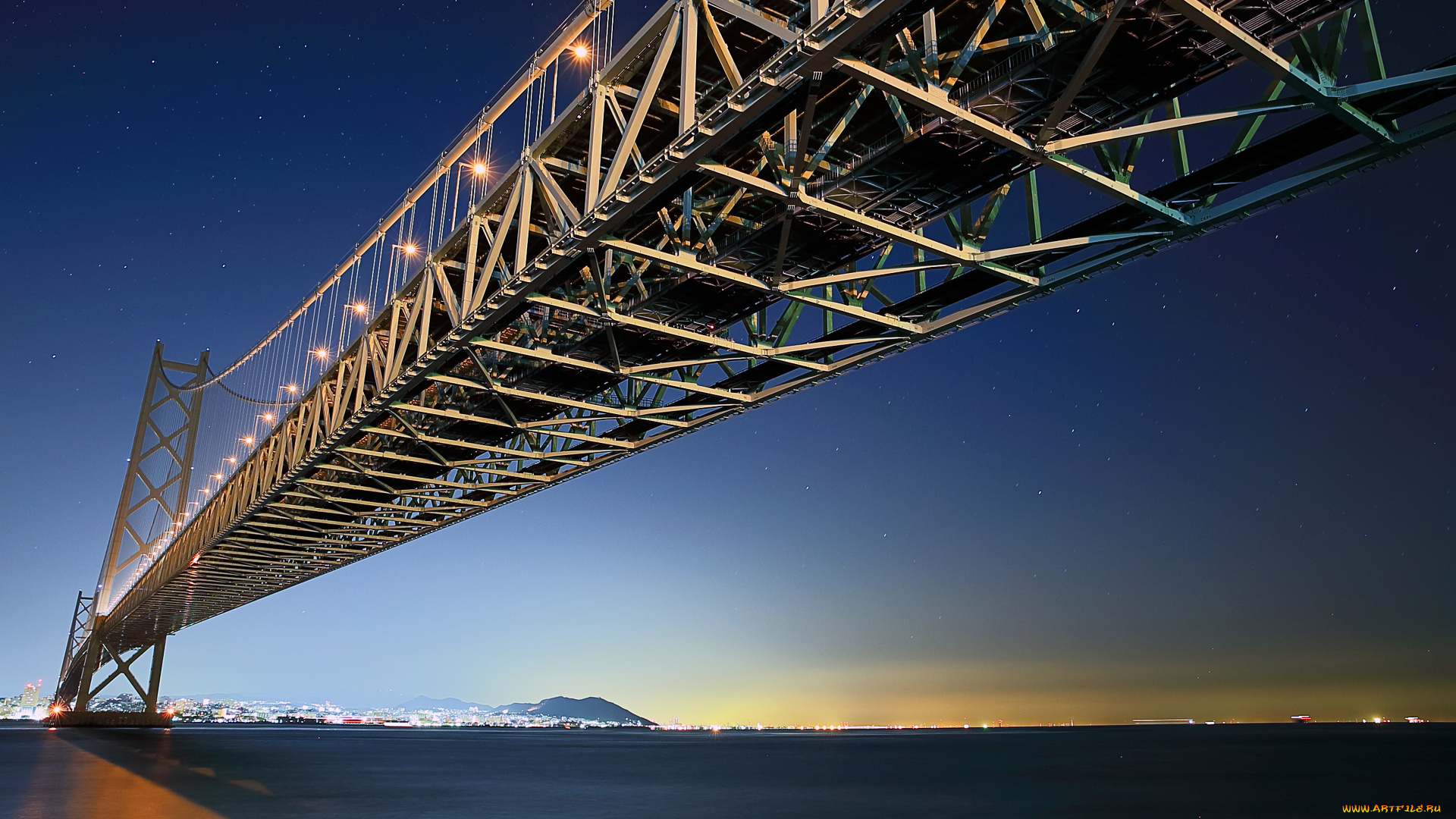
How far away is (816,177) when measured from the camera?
13.7 meters

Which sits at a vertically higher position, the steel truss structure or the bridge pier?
the steel truss structure

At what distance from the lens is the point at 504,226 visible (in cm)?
1529

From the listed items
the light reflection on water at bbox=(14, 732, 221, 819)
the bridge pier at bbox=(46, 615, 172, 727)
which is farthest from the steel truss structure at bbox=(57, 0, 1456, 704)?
the bridge pier at bbox=(46, 615, 172, 727)

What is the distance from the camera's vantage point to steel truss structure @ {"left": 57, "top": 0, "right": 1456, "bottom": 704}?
993 centimetres

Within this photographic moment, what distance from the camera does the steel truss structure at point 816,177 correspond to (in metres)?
9.93

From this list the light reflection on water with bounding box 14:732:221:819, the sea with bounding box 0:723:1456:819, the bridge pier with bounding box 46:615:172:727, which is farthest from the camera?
the bridge pier with bounding box 46:615:172:727

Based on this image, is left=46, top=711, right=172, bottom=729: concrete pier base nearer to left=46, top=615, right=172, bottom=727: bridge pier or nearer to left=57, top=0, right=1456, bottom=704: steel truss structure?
left=46, top=615, right=172, bottom=727: bridge pier

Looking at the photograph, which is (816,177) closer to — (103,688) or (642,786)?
(642,786)

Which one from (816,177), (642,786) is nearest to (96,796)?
(642,786)

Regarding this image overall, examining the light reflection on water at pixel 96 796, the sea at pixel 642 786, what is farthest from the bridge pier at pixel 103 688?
the light reflection on water at pixel 96 796

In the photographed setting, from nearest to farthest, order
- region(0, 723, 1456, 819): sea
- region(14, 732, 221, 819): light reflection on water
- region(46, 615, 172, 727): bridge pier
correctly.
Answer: region(14, 732, 221, 819): light reflection on water → region(0, 723, 1456, 819): sea → region(46, 615, 172, 727): bridge pier

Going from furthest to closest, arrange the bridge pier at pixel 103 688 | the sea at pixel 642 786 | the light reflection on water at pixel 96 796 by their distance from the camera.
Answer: the bridge pier at pixel 103 688 → the sea at pixel 642 786 → the light reflection on water at pixel 96 796

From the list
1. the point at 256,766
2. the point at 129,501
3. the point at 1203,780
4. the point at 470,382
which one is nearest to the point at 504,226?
the point at 470,382

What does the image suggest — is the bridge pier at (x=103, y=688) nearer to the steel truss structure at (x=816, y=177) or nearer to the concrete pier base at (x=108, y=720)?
the concrete pier base at (x=108, y=720)
